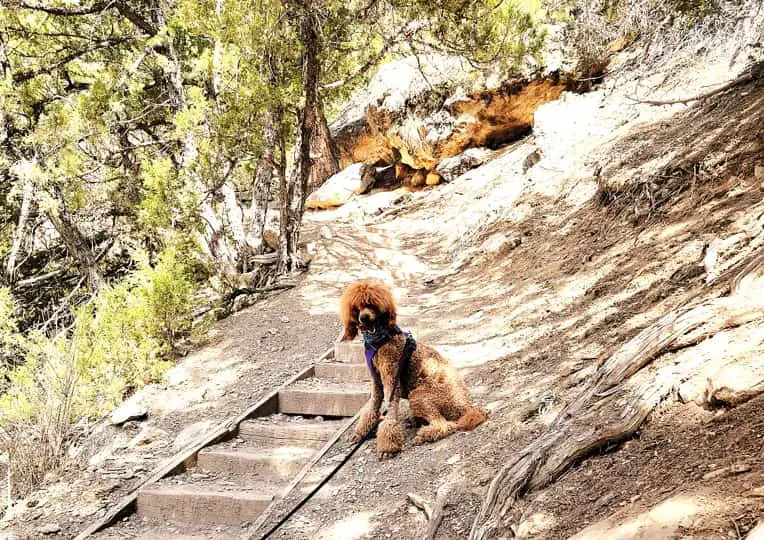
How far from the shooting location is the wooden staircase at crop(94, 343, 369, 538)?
13.0 feet

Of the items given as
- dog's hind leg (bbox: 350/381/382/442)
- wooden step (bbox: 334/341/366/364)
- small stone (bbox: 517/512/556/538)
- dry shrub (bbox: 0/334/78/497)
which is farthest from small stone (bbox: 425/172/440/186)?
small stone (bbox: 517/512/556/538)

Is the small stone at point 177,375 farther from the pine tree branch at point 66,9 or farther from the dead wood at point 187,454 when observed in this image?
the pine tree branch at point 66,9

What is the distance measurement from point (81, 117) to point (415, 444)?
7634mm

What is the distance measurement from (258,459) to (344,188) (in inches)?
588

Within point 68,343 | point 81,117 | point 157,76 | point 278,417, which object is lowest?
point 278,417

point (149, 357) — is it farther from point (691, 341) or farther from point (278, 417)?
point (691, 341)

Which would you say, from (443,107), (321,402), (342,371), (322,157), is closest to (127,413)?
(321,402)

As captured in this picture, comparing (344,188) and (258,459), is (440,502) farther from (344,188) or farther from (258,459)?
(344,188)

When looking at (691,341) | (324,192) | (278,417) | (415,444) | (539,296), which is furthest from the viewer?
(324,192)

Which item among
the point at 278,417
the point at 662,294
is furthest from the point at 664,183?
the point at 278,417

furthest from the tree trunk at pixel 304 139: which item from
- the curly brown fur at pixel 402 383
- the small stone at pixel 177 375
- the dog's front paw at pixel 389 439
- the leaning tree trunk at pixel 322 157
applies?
the dog's front paw at pixel 389 439

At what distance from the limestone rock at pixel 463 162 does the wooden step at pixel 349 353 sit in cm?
1051

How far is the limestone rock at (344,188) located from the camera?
18.7m

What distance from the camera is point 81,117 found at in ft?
28.6
